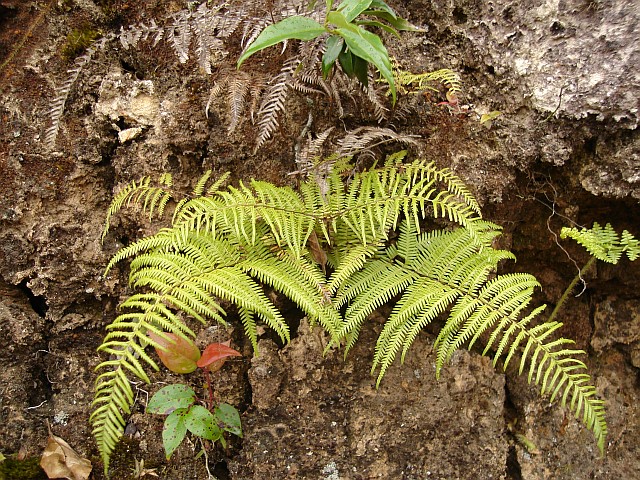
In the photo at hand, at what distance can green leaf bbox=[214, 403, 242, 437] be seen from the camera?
99.3 inches

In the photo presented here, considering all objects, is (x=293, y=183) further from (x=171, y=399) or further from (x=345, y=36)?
(x=171, y=399)

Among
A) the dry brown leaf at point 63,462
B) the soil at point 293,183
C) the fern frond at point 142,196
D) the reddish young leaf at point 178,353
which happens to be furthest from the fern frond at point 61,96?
the dry brown leaf at point 63,462

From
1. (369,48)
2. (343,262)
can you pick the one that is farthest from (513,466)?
(369,48)

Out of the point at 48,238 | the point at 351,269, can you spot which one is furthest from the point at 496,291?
the point at 48,238

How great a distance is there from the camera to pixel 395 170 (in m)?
2.67

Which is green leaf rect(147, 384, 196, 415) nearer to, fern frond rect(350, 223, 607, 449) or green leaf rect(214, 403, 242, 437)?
green leaf rect(214, 403, 242, 437)

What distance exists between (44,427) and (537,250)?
287 centimetres

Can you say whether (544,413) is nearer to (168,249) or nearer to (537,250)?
(537,250)

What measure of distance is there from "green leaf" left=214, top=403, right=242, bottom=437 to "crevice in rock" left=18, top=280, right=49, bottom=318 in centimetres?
115

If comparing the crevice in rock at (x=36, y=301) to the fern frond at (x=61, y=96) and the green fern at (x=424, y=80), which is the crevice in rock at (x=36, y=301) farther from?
the green fern at (x=424, y=80)

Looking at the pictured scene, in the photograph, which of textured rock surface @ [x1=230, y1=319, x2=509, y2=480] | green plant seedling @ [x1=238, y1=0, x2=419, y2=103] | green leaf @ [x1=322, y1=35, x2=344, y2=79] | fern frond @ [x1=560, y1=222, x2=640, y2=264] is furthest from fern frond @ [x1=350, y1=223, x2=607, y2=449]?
green leaf @ [x1=322, y1=35, x2=344, y2=79]

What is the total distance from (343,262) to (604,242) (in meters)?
1.29

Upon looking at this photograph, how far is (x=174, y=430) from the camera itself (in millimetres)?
2309

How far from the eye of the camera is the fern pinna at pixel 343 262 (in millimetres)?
2346
